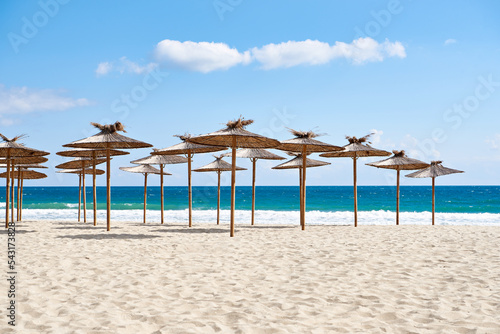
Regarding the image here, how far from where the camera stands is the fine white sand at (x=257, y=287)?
3.40m

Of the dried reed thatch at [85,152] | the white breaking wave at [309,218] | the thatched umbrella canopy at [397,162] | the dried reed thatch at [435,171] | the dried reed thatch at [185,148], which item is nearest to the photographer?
the dried reed thatch at [185,148]

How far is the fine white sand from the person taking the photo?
3.40 m

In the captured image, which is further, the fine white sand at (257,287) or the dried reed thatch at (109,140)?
the dried reed thatch at (109,140)

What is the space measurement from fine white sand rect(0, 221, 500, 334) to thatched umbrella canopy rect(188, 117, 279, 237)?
192cm

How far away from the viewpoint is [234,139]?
898cm

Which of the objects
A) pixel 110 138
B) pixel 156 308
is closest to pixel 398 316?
pixel 156 308

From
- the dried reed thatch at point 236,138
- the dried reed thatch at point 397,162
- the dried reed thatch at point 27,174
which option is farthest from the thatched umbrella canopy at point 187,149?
the dried reed thatch at point 27,174

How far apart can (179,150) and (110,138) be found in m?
2.39

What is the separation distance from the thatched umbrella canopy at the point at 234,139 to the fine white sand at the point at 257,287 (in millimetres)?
1920

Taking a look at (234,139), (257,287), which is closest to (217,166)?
(234,139)

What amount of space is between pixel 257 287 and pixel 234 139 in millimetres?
4860

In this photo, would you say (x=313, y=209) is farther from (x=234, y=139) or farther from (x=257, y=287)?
(x=257, y=287)

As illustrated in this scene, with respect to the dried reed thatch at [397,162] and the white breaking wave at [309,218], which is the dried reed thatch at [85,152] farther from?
the dried reed thatch at [397,162]

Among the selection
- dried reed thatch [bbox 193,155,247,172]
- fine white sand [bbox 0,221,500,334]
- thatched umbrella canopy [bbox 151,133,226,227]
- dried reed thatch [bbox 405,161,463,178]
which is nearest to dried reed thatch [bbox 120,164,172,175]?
dried reed thatch [bbox 193,155,247,172]
